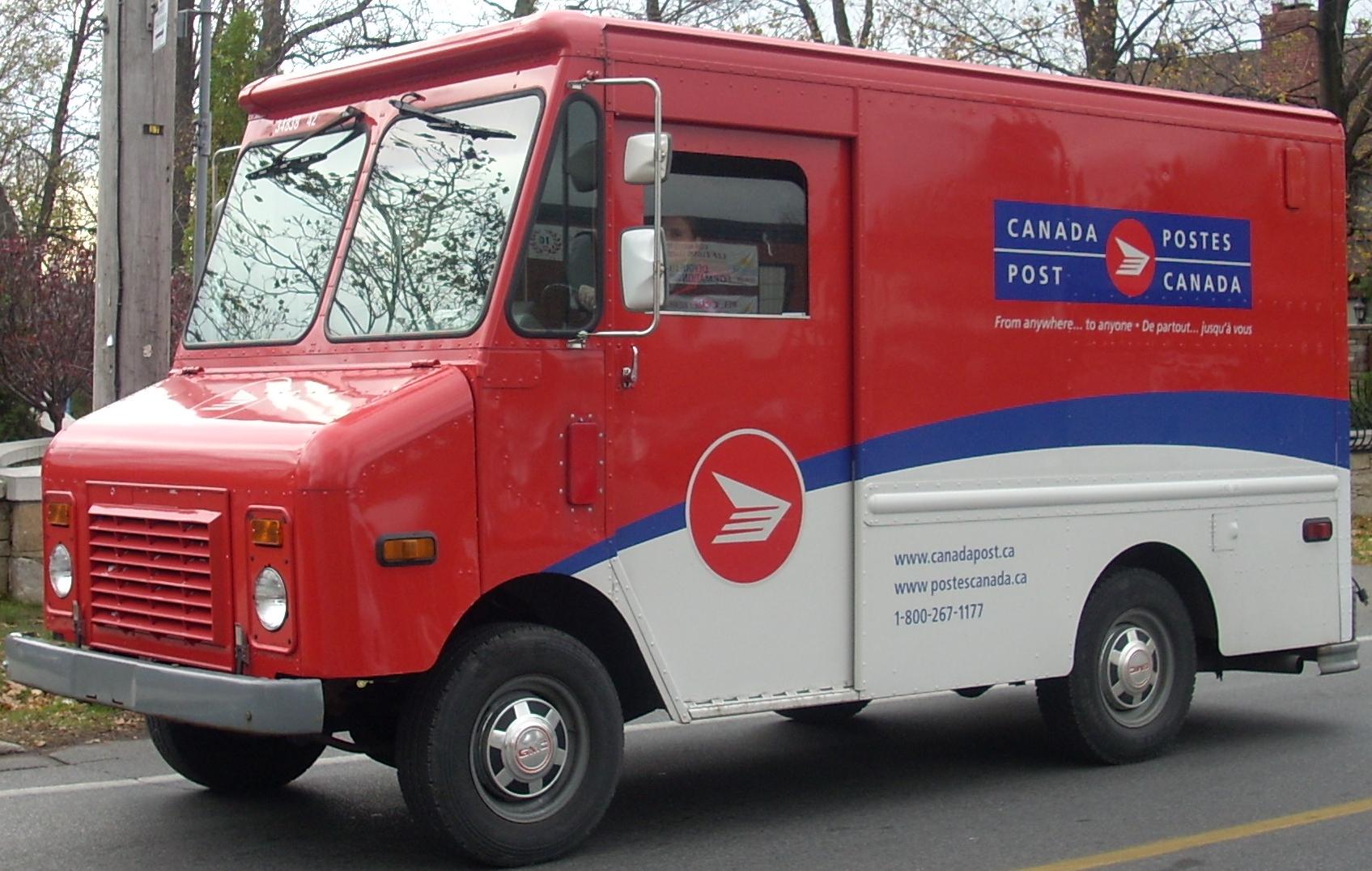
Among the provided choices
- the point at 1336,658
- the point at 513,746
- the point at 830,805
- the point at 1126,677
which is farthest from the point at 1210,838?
the point at 513,746

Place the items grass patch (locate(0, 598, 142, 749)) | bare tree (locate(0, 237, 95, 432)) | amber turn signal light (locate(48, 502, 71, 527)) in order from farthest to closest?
bare tree (locate(0, 237, 95, 432))
grass patch (locate(0, 598, 142, 749))
amber turn signal light (locate(48, 502, 71, 527))

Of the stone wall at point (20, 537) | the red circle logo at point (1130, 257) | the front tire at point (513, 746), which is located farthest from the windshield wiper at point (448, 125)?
the stone wall at point (20, 537)

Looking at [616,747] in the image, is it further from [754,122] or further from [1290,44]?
[1290,44]

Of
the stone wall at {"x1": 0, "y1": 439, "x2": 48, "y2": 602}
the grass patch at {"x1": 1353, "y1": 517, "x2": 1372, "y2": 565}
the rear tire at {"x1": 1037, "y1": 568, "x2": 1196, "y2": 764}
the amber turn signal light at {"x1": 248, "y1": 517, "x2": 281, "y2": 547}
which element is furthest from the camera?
the grass patch at {"x1": 1353, "y1": 517, "x2": 1372, "y2": 565}

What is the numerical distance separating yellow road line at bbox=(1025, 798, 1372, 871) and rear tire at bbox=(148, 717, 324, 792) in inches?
124

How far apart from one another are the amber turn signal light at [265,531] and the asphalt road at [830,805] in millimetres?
1351

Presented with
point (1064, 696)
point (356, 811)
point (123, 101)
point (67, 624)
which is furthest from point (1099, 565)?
point (123, 101)

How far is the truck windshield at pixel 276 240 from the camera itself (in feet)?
23.2

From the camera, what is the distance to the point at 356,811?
7.43 meters

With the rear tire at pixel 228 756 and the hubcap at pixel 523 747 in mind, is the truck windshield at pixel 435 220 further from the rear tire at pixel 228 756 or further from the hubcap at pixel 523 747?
the rear tire at pixel 228 756

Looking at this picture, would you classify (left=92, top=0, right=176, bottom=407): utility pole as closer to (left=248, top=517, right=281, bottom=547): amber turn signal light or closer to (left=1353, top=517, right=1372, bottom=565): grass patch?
(left=248, top=517, right=281, bottom=547): amber turn signal light

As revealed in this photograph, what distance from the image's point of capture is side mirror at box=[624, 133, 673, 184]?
6266 millimetres

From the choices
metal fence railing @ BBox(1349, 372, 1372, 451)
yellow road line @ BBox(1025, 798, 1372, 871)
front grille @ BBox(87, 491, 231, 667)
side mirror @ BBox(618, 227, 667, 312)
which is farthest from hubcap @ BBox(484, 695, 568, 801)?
metal fence railing @ BBox(1349, 372, 1372, 451)

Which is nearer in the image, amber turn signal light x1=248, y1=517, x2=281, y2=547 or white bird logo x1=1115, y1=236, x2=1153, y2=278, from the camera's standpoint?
amber turn signal light x1=248, y1=517, x2=281, y2=547
